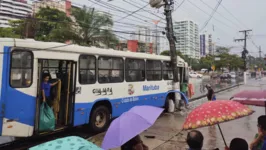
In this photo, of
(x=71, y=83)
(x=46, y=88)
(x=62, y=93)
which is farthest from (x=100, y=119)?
(x=46, y=88)

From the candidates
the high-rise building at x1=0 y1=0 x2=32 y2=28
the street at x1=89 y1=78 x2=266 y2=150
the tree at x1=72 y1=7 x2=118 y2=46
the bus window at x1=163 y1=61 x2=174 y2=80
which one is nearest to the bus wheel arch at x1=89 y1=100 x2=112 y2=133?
the street at x1=89 y1=78 x2=266 y2=150

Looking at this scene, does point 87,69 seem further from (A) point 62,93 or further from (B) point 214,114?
(B) point 214,114

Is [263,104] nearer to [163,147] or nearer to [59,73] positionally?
[163,147]

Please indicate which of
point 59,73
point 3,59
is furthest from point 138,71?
point 3,59

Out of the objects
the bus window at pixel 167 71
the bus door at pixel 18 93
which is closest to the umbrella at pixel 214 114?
the bus door at pixel 18 93

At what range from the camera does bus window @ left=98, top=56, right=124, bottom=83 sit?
8087 mm

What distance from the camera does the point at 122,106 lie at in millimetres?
8961

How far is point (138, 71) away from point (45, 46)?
13.8 feet

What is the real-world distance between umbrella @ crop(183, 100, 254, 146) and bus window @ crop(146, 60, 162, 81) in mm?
6934

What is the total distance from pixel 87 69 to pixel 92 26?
50.7ft

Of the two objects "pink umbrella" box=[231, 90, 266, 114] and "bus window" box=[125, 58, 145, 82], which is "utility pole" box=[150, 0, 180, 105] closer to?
"bus window" box=[125, 58, 145, 82]

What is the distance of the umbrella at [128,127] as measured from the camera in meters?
2.94

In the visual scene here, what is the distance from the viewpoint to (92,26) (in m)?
22.3

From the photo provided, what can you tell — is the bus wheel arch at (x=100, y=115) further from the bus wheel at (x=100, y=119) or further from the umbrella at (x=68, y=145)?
the umbrella at (x=68, y=145)
